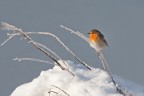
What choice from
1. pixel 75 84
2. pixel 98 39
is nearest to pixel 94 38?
pixel 98 39

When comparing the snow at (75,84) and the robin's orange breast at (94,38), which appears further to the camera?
the robin's orange breast at (94,38)

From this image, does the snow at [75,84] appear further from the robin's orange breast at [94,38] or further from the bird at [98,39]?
the robin's orange breast at [94,38]

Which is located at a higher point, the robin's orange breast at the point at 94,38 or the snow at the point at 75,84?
the robin's orange breast at the point at 94,38

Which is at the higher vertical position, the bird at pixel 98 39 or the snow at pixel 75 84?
the bird at pixel 98 39

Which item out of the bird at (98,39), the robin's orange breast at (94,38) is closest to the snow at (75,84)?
the bird at (98,39)

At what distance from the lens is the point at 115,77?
8.16 ft

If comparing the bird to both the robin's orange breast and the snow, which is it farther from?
the snow

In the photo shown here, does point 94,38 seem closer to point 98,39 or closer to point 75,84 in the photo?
point 98,39

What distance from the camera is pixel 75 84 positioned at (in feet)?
7.25

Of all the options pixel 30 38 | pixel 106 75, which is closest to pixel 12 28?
pixel 30 38

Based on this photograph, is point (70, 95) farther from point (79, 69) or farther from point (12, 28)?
point (12, 28)

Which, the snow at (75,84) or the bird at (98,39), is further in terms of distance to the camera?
the bird at (98,39)

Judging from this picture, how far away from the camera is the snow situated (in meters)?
2.11

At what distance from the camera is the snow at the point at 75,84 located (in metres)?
2.11
